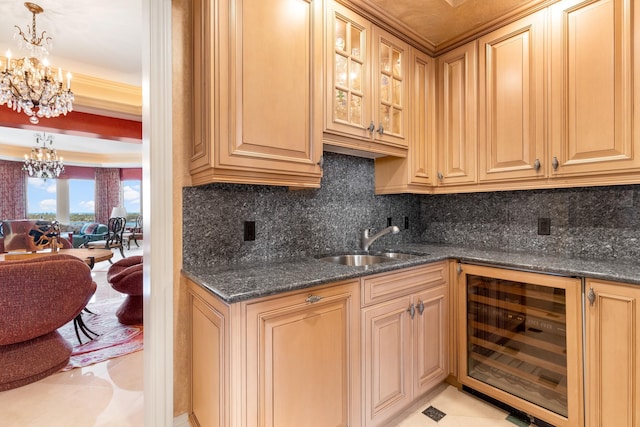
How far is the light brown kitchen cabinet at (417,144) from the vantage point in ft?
7.22

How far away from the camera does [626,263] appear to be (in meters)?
1.71

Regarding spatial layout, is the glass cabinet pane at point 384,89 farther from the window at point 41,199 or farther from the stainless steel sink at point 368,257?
the window at point 41,199

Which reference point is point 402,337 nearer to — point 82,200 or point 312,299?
point 312,299

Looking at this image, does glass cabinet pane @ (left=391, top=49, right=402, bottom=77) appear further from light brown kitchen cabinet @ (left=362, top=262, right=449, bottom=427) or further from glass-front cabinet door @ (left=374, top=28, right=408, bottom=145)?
light brown kitchen cabinet @ (left=362, top=262, right=449, bottom=427)

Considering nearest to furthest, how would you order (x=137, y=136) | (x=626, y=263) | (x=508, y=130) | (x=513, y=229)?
(x=626, y=263)
(x=508, y=130)
(x=513, y=229)
(x=137, y=136)

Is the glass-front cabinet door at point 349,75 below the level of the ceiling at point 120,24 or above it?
below

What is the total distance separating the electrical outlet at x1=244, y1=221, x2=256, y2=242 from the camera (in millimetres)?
1740

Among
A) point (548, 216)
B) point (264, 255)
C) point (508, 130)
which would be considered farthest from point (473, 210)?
point (264, 255)

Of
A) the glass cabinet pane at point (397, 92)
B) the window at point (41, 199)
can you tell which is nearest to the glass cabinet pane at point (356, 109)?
the glass cabinet pane at point (397, 92)

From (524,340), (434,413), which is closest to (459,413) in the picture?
(434,413)

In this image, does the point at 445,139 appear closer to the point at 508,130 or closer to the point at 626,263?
the point at 508,130

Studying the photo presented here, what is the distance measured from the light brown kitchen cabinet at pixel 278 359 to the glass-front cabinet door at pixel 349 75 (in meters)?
0.97

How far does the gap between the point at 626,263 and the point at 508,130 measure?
103 centimetres

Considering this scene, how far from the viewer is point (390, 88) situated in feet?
6.68
